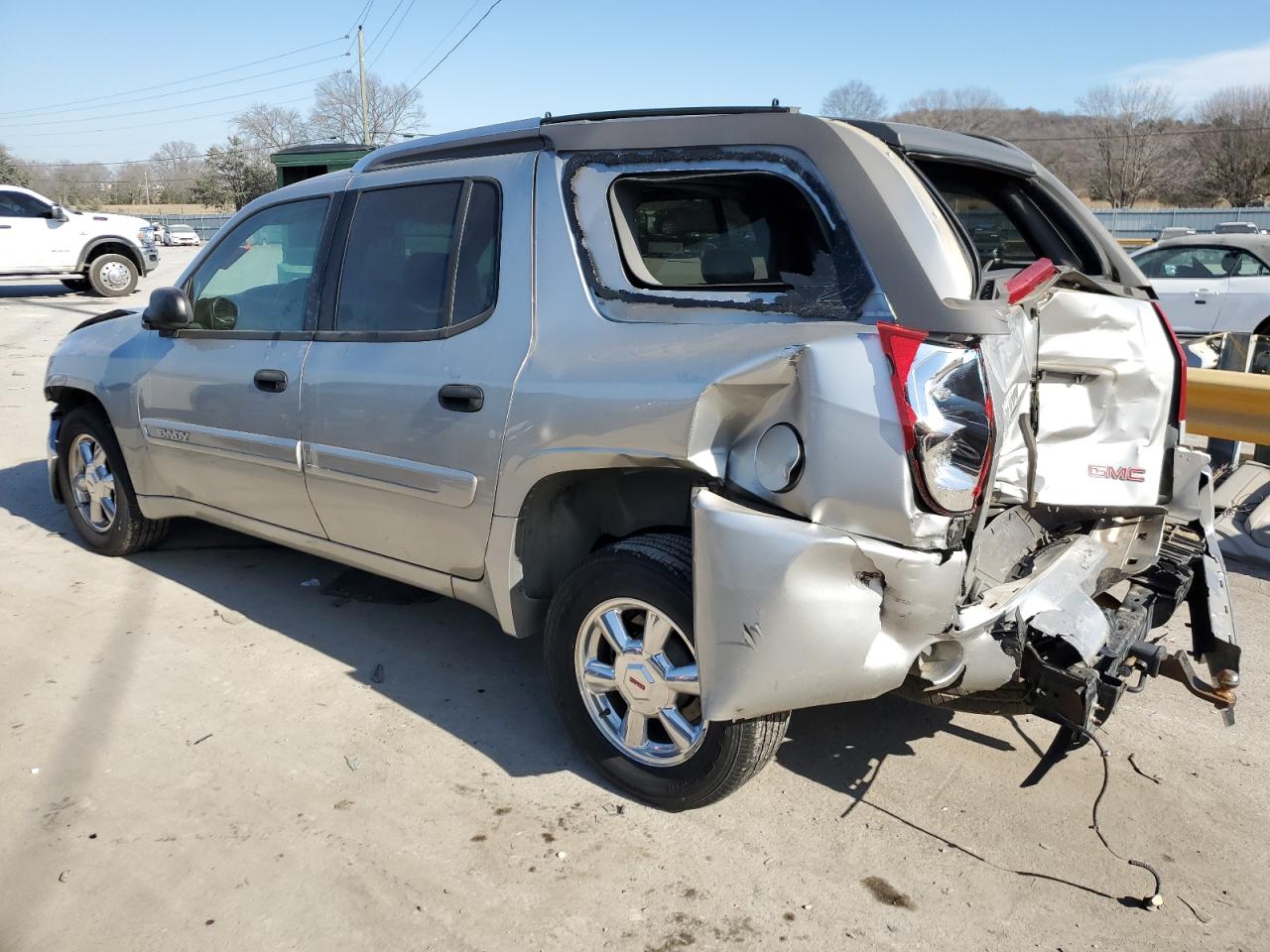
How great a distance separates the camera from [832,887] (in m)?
2.79

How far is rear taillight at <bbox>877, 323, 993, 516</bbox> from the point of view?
249 centimetres

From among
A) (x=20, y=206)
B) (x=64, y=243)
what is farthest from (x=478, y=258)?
(x=20, y=206)

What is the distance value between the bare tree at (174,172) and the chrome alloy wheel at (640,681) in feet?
305

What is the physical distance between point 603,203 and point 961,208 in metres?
1.38

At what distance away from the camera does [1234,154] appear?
5581 cm

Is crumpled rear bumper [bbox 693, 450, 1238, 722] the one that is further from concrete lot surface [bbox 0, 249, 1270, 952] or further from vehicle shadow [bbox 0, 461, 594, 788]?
vehicle shadow [bbox 0, 461, 594, 788]

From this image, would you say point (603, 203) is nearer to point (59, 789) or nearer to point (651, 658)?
point (651, 658)

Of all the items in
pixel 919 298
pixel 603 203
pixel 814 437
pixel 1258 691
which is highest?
pixel 603 203

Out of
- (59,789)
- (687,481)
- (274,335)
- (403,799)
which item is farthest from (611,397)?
(59,789)

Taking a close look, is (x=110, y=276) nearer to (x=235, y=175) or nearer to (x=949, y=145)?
(x=949, y=145)

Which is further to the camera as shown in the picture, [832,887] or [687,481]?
[687,481]

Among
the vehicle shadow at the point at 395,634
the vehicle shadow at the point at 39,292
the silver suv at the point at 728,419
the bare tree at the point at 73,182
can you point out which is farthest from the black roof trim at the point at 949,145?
the bare tree at the point at 73,182

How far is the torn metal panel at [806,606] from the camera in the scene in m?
2.56

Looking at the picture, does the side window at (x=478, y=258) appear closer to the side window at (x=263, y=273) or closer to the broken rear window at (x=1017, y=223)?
the side window at (x=263, y=273)
